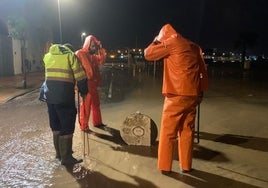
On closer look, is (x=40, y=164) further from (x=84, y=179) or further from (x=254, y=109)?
(x=254, y=109)

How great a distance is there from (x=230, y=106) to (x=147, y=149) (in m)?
5.49

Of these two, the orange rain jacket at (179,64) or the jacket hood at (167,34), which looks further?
the jacket hood at (167,34)

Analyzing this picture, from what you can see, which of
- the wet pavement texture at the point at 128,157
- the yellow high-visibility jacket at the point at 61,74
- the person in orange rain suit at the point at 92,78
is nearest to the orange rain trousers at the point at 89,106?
the person in orange rain suit at the point at 92,78

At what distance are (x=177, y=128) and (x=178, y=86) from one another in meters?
0.57

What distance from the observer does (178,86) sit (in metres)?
4.97

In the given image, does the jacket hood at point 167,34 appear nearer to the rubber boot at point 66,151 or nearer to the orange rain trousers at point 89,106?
the rubber boot at point 66,151

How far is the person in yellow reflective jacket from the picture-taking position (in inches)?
224

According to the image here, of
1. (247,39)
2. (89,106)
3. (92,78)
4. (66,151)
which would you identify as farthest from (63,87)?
(247,39)

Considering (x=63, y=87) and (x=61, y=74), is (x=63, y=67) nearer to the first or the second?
(x=61, y=74)

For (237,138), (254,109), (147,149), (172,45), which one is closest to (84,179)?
(147,149)

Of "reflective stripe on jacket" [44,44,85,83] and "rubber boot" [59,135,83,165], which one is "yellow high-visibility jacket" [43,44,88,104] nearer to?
"reflective stripe on jacket" [44,44,85,83]

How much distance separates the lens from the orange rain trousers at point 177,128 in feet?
16.4

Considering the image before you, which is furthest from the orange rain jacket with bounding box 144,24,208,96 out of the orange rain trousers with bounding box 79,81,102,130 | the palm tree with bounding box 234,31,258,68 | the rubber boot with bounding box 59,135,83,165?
the palm tree with bounding box 234,31,258,68

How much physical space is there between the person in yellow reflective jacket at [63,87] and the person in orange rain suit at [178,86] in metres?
1.27
